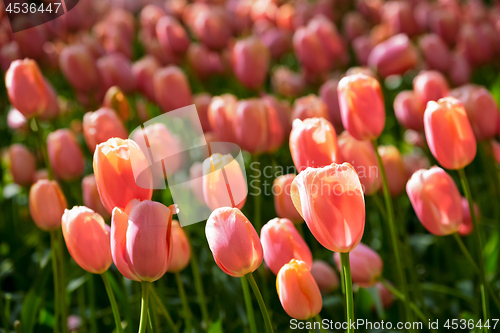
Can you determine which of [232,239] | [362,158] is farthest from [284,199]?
[232,239]

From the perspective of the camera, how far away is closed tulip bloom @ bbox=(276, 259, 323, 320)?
396mm

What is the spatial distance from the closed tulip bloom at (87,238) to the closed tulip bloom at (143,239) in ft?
0.17

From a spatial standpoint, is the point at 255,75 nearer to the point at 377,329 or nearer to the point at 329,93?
the point at 329,93

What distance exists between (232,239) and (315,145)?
136 millimetres

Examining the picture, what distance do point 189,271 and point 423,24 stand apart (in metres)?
0.85

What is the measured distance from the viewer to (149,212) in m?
0.37

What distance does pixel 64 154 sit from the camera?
0.73m

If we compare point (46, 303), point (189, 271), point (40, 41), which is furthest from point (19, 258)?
point (40, 41)

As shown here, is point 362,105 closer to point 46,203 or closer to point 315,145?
point 315,145

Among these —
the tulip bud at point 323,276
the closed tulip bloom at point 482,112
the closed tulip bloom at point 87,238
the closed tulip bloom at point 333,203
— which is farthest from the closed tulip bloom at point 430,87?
the closed tulip bloom at point 87,238

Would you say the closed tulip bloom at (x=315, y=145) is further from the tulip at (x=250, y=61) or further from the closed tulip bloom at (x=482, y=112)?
the tulip at (x=250, y=61)

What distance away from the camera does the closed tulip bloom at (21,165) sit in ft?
2.82

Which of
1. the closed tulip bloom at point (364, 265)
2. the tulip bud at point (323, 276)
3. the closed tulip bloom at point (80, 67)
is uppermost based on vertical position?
the closed tulip bloom at point (80, 67)

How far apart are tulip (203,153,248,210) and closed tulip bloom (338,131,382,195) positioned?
145 mm
